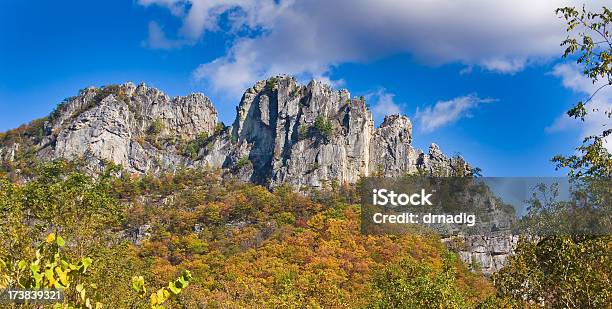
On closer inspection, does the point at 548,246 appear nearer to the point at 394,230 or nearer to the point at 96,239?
the point at 96,239

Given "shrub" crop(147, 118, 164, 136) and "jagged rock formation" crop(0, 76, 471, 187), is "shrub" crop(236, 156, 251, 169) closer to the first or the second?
"jagged rock formation" crop(0, 76, 471, 187)

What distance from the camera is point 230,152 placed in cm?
13312

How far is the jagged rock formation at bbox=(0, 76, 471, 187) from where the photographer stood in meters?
120

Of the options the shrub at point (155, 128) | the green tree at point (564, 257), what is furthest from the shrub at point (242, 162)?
the green tree at point (564, 257)

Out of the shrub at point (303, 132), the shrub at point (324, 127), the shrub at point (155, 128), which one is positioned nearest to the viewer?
the shrub at point (324, 127)

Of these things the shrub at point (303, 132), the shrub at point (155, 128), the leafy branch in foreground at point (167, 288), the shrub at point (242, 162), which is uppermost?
the shrub at point (155, 128)

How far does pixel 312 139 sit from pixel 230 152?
23.1 metres

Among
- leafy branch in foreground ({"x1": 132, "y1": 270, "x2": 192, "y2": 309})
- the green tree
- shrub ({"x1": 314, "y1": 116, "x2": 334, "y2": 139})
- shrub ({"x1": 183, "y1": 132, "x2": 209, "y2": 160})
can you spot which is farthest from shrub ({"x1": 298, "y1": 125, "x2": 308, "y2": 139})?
leafy branch in foreground ({"x1": 132, "y1": 270, "x2": 192, "y2": 309})

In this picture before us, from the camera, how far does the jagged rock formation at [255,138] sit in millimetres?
120500

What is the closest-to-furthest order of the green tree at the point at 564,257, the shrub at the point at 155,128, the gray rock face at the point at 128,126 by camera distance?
the green tree at the point at 564,257 < the gray rock face at the point at 128,126 < the shrub at the point at 155,128

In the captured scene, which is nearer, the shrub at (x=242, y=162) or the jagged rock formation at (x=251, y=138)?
the jagged rock formation at (x=251, y=138)

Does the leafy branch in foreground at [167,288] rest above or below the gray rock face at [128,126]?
below

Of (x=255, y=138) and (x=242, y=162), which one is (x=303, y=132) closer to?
(x=255, y=138)

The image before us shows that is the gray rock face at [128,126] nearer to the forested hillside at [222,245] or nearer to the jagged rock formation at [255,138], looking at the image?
the jagged rock formation at [255,138]
